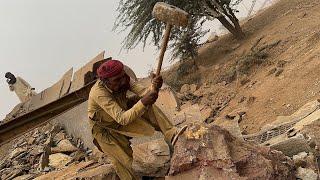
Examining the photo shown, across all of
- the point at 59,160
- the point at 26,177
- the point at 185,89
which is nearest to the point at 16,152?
the point at 59,160

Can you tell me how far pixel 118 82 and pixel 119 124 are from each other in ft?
1.70

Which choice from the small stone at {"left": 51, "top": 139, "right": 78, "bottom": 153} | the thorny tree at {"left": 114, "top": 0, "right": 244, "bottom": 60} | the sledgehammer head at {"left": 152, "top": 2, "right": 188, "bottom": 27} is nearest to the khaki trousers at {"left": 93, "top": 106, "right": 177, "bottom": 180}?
the sledgehammer head at {"left": 152, "top": 2, "right": 188, "bottom": 27}

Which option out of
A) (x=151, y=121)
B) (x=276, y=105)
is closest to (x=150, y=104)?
(x=151, y=121)

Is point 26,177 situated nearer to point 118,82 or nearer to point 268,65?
point 118,82

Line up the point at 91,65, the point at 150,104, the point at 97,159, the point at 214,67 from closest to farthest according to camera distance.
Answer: the point at 150,104, the point at 97,159, the point at 91,65, the point at 214,67

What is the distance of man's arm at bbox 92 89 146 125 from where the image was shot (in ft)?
15.0

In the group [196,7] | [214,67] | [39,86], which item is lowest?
[39,86]

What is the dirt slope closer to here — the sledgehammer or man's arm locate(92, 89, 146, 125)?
the sledgehammer

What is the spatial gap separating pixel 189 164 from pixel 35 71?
3847 cm

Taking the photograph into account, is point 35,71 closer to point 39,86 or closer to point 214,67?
point 39,86

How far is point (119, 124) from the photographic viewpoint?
5035 mm

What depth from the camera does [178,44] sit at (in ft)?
49.4

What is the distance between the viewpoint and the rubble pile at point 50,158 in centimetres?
651

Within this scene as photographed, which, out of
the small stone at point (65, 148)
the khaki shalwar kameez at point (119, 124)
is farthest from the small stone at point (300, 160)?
the small stone at point (65, 148)
